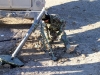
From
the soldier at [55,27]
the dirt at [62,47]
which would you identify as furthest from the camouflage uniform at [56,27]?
the dirt at [62,47]

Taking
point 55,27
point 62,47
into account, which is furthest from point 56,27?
point 62,47

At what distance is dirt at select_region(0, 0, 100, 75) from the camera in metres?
6.14

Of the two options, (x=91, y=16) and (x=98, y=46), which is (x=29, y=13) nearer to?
(x=98, y=46)

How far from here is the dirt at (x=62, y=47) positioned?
20.1ft

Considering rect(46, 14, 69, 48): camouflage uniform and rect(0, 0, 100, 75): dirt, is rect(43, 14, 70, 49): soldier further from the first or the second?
rect(0, 0, 100, 75): dirt

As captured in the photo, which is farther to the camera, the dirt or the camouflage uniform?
the camouflage uniform

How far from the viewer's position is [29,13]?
7.53 m

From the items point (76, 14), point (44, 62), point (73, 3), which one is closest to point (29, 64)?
point (44, 62)

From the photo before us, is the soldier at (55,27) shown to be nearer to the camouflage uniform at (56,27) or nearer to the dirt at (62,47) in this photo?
the camouflage uniform at (56,27)

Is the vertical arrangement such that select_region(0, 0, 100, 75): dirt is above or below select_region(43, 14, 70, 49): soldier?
below

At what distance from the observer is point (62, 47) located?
7168 millimetres

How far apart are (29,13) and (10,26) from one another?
54.1 inches

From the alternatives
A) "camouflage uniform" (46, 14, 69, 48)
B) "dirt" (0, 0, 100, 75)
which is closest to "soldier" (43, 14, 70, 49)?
"camouflage uniform" (46, 14, 69, 48)

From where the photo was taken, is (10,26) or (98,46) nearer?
(98,46)
